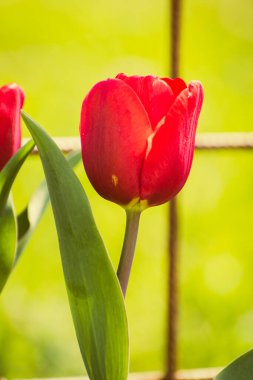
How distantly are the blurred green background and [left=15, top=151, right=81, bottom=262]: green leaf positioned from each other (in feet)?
1.47

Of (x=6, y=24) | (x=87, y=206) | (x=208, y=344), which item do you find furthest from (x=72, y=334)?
(x=87, y=206)

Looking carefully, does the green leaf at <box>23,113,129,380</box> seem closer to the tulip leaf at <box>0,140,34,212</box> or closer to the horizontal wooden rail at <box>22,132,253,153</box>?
the tulip leaf at <box>0,140,34,212</box>

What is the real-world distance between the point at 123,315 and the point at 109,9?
165 centimetres

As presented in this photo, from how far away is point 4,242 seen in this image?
0.66 meters

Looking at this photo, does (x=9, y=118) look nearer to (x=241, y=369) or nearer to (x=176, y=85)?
(x=176, y=85)

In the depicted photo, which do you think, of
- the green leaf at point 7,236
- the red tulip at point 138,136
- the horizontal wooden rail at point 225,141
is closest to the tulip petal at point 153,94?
the red tulip at point 138,136

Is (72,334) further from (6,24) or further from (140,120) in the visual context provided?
(140,120)

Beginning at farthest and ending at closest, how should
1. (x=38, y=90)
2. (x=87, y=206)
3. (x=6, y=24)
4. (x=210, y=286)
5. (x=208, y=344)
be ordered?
(x=6, y=24)
(x=38, y=90)
(x=210, y=286)
(x=208, y=344)
(x=87, y=206)

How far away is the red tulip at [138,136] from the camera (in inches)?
22.1

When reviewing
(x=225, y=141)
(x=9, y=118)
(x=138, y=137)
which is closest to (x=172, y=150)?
(x=138, y=137)

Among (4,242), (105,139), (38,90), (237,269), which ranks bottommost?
(237,269)

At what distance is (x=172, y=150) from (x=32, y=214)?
168mm

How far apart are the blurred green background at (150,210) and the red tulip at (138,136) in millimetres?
573

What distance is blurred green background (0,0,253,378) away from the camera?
1.50 meters
